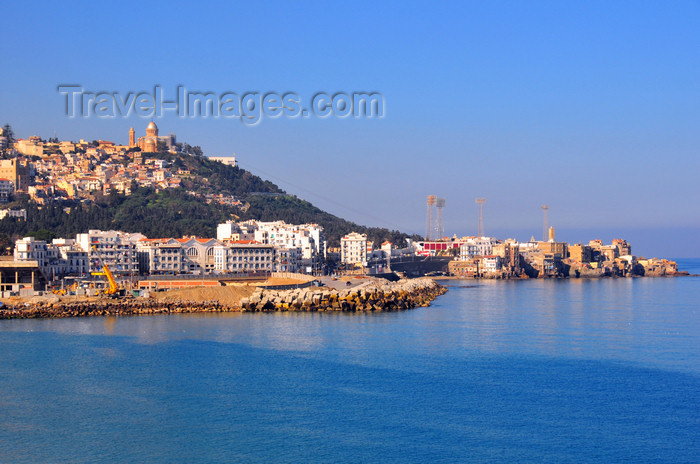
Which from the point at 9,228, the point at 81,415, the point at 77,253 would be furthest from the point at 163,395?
the point at 9,228

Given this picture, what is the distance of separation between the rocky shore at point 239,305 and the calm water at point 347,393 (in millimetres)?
4743

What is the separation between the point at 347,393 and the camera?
1912 centimetres

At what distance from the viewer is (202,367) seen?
22.3 metres

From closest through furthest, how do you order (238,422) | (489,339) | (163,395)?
(238,422) → (163,395) → (489,339)

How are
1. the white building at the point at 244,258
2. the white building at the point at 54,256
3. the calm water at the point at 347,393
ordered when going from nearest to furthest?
the calm water at the point at 347,393 < the white building at the point at 54,256 < the white building at the point at 244,258

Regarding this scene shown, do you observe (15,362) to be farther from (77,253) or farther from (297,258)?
(297,258)

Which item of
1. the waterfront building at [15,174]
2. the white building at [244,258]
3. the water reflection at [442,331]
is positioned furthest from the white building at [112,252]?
the waterfront building at [15,174]

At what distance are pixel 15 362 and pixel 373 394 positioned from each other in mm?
10982

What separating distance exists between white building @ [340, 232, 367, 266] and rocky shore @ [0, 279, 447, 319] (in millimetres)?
30234

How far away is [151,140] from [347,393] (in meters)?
101

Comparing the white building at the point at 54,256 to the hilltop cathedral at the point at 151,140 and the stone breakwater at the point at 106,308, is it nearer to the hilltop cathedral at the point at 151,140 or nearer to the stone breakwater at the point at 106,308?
the stone breakwater at the point at 106,308

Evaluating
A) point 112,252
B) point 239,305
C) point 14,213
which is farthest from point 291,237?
point 239,305

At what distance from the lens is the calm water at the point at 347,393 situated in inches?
597

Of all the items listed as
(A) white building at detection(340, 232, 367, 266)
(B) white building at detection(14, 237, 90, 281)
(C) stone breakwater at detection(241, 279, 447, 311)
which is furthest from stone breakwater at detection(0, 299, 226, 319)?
(A) white building at detection(340, 232, 367, 266)
